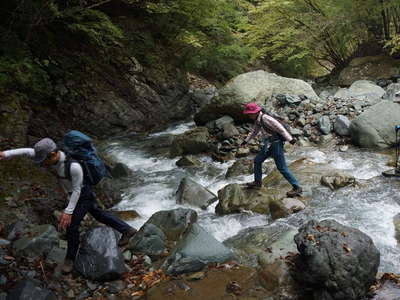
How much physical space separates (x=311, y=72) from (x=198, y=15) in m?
11.9

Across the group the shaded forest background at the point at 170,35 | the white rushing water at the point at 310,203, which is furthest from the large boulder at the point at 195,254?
the shaded forest background at the point at 170,35

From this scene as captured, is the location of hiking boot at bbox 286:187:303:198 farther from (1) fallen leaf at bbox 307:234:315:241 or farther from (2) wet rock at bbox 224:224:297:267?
(1) fallen leaf at bbox 307:234:315:241

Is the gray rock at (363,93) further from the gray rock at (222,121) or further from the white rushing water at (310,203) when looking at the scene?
the gray rock at (222,121)

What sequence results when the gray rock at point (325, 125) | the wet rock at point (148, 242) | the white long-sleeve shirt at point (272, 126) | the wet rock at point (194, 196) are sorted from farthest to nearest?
the gray rock at point (325, 125), the wet rock at point (194, 196), the white long-sleeve shirt at point (272, 126), the wet rock at point (148, 242)

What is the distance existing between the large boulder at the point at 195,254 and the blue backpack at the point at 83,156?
154 centimetres

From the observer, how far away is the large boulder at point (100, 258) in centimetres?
468

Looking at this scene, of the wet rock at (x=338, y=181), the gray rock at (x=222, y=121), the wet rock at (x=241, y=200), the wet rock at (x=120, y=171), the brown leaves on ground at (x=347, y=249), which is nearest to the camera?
the brown leaves on ground at (x=347, y=249)

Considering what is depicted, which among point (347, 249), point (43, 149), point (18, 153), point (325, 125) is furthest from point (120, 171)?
point (347, 249)

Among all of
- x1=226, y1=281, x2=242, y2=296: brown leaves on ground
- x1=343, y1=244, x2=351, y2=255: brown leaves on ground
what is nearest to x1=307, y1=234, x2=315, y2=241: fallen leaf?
x1=343, y1=244, x2=351, y2=255: brown leaves on ground

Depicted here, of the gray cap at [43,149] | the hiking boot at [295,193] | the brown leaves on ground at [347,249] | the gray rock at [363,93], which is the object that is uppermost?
the gray cap at [43,149]

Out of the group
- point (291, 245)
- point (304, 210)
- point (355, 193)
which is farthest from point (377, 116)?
point (291, 245)

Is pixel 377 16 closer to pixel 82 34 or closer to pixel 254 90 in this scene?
pixel 254 90

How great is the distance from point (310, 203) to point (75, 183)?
4.31 meters

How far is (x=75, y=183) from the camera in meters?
4.34
